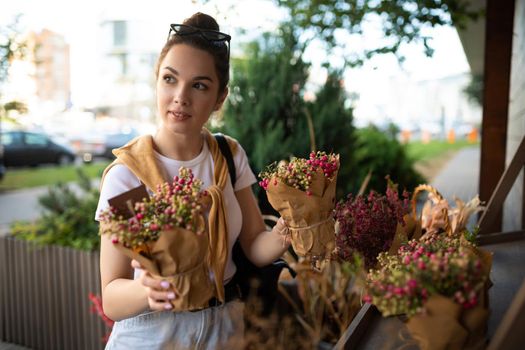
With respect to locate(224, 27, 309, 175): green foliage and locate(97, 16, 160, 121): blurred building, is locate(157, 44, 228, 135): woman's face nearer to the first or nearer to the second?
locate(224, 27, 309, 175): green foliage

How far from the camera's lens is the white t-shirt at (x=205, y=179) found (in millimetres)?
1522

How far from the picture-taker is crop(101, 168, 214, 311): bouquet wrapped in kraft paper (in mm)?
1044

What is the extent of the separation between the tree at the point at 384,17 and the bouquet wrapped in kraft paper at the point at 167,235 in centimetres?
248

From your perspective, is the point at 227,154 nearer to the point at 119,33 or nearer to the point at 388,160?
the point at 388,160

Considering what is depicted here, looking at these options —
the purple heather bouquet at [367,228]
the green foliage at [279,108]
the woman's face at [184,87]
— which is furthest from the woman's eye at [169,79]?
the green foliage at [279,108]

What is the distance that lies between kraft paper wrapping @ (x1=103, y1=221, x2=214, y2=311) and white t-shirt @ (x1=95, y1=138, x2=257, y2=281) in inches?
17.6

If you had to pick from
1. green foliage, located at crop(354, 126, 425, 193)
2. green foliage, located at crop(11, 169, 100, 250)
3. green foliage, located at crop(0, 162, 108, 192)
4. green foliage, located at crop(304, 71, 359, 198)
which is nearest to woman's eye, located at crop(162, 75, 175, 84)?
green foliage, located at crop(11, 169, 100, 250)

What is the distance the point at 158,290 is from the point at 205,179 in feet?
2.20

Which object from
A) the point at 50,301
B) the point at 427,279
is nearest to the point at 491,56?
the point at 427,279

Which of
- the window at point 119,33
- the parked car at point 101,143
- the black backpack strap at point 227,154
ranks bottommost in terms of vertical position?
the parked car at point 101,143

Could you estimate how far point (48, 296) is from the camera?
399 cm

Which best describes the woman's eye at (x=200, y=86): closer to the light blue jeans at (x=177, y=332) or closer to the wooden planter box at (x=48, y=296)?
the light blue jeans at (x=177, y=332)

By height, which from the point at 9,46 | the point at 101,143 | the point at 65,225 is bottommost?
the point at 101,143

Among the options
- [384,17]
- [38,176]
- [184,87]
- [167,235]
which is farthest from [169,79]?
[38,176]
